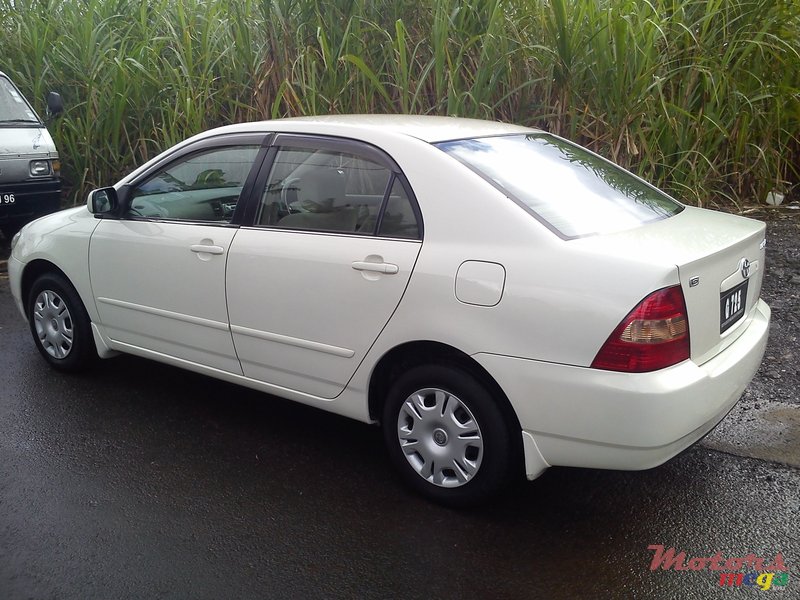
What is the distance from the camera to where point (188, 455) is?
370cm

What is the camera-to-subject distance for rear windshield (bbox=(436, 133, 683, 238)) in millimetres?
3100

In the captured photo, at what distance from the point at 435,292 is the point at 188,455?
1474 millimetres

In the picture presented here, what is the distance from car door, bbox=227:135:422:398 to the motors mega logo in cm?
135

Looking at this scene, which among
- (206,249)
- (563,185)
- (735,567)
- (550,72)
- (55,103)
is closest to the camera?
(735,567)

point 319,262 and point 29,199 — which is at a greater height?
point 319,262

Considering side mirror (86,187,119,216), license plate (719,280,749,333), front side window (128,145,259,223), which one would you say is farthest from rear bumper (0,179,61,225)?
license plate (719,280,749,333)

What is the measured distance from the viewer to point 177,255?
3.93 meters

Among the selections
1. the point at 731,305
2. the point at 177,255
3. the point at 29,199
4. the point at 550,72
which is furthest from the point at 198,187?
the point at 29,199

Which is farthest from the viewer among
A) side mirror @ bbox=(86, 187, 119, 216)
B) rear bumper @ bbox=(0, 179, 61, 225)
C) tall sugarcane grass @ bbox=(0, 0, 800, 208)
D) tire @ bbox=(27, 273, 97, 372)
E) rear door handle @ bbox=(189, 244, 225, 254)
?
rear bumper @ bbox=(0, 179, 61, 225)

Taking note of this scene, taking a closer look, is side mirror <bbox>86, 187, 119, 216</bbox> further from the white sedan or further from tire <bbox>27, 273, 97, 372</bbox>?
tire <bbox>27, 273, 97, 372</bbox>

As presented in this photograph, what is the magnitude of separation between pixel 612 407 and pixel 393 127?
1542mm

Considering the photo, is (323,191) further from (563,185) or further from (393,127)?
(563,185)

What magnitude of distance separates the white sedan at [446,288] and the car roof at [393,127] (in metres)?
0.01

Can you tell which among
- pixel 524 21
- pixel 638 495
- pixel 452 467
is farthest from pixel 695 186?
pixel 452 467
